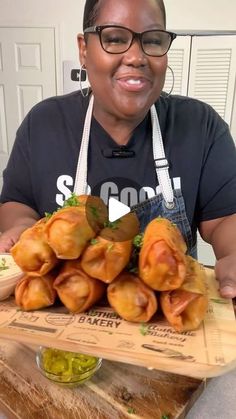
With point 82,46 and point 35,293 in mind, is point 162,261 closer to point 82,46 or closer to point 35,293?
point 35,293

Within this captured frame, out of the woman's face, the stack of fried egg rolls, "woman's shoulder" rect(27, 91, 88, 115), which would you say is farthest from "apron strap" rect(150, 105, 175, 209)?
the stack of fried egg rolls

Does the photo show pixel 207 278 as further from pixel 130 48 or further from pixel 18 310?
pixel 130 48

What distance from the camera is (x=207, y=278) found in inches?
26.0

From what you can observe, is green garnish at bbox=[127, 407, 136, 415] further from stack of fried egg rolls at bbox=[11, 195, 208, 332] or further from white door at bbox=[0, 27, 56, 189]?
white door at bbox=[0, 27, 56, 189]

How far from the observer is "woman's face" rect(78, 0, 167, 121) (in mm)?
755

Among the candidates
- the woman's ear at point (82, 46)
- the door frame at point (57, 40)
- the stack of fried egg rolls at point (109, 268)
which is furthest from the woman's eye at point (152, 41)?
the door frame at point (57, 40)

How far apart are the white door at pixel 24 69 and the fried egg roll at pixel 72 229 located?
2352 mm

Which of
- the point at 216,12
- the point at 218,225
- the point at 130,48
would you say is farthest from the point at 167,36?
the point at 216,12

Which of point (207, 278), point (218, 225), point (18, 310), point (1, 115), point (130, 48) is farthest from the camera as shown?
point (1, 115)

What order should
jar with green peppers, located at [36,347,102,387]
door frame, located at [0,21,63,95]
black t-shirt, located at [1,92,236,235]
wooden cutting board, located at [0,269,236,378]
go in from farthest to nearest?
door frame, located at [0,21,63,95]
black t-shirt, located at [1,92,236,235]
jar with green peppers, located at [36,347,102,387]
wooden cutting board, located at [0,269,236,378]

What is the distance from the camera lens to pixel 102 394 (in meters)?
0.57

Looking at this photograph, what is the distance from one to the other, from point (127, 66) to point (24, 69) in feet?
7.03

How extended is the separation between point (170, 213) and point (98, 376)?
1.58 ft

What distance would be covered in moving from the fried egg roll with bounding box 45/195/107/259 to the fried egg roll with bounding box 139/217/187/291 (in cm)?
8
